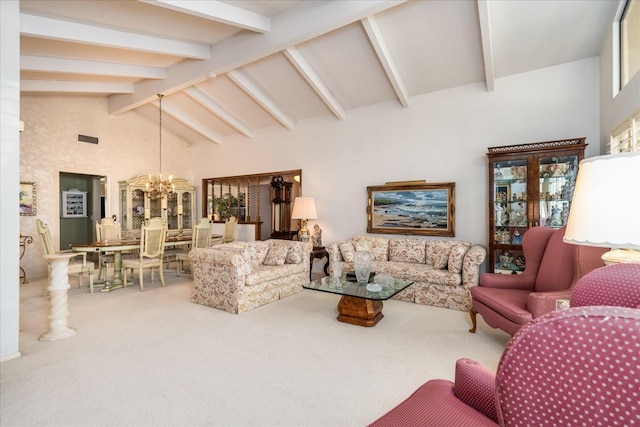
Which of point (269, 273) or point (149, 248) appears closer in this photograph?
point (269, 273)

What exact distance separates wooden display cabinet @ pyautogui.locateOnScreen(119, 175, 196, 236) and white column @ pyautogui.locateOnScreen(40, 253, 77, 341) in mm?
3885

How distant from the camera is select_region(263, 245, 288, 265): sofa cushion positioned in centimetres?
466

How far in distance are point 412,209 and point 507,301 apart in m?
2.48

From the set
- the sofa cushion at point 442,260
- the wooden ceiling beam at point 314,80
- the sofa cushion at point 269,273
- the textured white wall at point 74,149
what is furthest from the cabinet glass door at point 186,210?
the sofa cushion at point 442,260

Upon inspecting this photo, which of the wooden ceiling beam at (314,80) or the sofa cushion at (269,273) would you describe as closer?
the sofa cushion at (269,273)

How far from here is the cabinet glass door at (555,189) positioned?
3699mm

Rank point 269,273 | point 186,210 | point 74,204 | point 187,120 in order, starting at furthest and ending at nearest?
point 186,210, point 74,204, point 187,120, point 269,273

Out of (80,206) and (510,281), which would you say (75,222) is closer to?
(80,206)

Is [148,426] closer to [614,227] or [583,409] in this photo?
[583,409]

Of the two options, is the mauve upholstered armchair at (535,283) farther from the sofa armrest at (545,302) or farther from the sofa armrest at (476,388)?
the sofa armrest at (476,388)

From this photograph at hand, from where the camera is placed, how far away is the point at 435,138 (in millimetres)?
4848

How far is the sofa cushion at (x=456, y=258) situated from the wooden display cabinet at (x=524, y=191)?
0.39 m

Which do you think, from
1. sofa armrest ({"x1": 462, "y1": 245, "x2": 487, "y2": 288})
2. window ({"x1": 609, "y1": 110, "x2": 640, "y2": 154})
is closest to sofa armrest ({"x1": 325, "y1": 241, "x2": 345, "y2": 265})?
sofa armrest ({"x1": 462, "y1": 245, "x2": 487, "y2": 288})

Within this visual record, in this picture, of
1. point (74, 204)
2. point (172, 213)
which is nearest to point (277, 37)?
point (172, 213)
